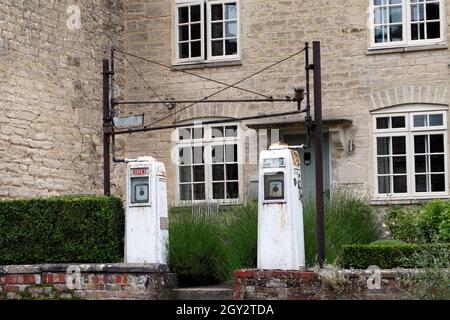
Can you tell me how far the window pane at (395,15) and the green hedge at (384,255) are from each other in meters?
7.41

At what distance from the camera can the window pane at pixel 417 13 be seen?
58.1 feet

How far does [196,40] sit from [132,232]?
7632 millimetres

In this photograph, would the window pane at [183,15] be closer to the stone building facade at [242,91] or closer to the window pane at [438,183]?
the stone building facade at [242,91]

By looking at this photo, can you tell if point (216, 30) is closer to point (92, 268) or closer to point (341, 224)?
point (341, 224)

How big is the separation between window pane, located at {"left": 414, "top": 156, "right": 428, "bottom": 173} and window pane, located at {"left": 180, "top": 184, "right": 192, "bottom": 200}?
4278 mm

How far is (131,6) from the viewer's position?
1952cm

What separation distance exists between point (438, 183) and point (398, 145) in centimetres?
A: 98

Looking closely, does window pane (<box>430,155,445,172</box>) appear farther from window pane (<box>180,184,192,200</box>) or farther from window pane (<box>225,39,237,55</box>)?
window pane (<box>180,184,192,200</box>)

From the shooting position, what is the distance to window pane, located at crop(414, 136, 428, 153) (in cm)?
1744

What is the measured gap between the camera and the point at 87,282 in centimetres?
1166

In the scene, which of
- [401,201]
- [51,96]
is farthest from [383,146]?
[51,96]

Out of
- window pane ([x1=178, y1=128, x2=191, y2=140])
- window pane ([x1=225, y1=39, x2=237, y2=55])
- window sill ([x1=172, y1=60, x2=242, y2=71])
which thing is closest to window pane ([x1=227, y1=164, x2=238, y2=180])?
window pane ([x1=178, y1=128, x2=191, y2=140])

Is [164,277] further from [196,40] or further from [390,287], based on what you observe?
[196,40]
